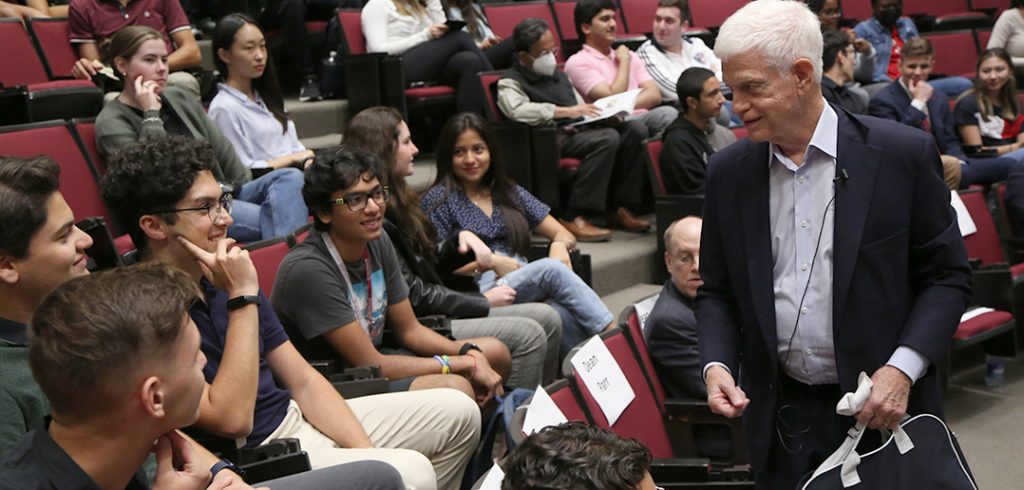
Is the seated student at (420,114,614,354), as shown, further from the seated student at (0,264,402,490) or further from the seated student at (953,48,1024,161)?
the seated student at (953,48,1024,161)

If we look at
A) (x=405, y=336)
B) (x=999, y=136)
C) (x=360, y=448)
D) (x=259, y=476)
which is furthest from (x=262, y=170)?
(x=999, y=136)

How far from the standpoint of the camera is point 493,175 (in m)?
4.07

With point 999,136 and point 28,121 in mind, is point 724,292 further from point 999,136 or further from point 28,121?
point 999,136

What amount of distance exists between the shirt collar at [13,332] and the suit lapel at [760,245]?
1.20 meters

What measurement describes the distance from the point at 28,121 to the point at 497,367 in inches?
74.3

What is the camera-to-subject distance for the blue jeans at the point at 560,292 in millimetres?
3717

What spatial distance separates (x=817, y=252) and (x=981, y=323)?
272 centimetres

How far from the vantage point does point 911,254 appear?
177 cm

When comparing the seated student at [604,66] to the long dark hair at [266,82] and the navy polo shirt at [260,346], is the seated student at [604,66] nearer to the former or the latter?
the long dark hair at [266,82]

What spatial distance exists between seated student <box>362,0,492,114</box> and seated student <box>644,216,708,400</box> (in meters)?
2.32

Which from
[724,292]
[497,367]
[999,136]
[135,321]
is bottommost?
[999,136]

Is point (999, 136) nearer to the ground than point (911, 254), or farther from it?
nearer to the ground

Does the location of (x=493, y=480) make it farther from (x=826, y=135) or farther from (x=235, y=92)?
(x=235, y=92)

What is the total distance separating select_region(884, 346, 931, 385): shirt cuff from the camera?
1.70 m
